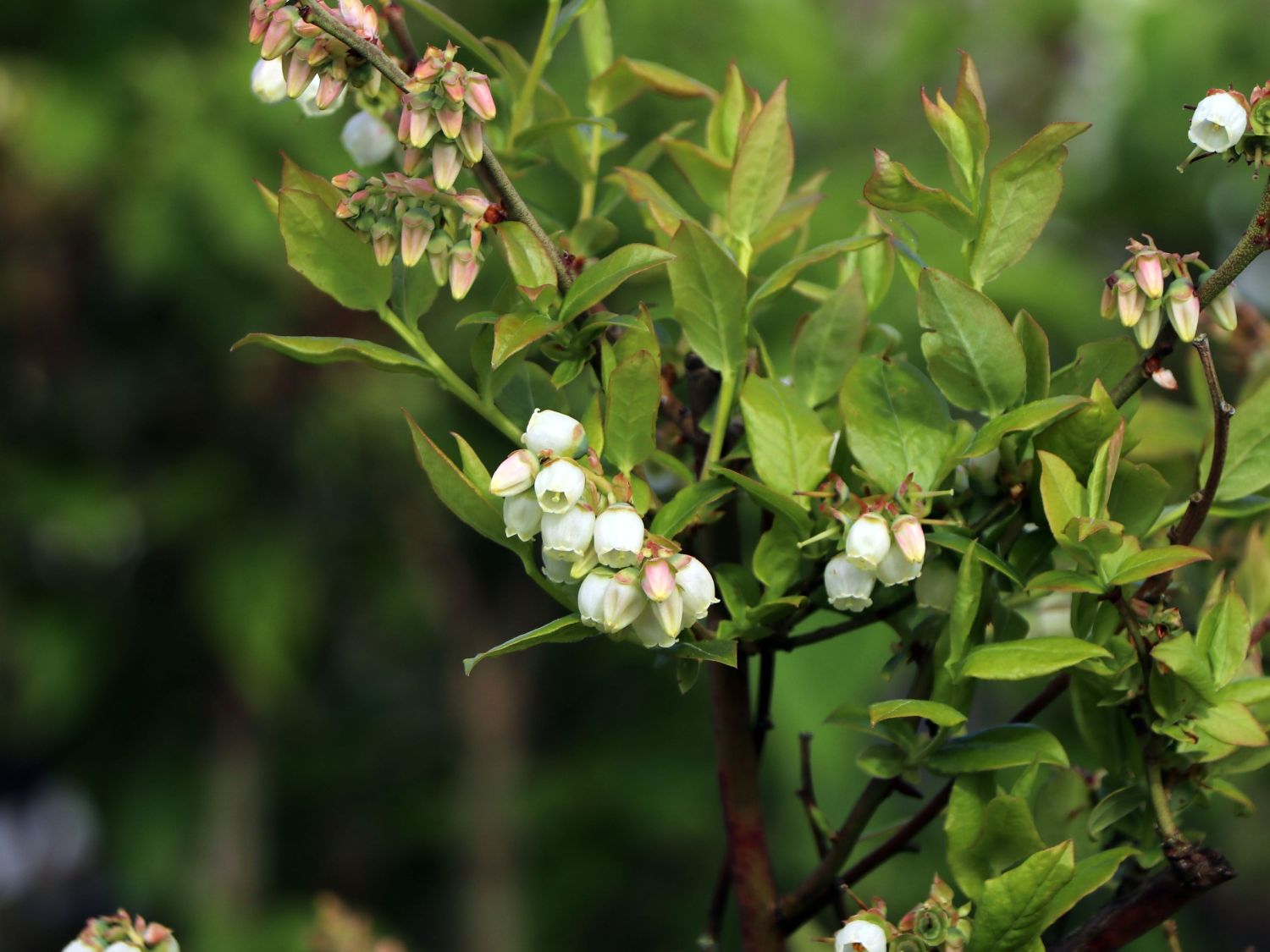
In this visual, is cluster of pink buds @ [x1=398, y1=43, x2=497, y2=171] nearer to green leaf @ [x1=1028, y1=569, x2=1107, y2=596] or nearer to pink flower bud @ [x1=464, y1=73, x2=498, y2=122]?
pink flower bud @ [x1=464, y1=73, x2=498, y2=122]

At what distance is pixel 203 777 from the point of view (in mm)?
2523

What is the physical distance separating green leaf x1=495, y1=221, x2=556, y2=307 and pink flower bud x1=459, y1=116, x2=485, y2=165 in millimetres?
21

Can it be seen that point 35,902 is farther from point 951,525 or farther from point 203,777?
point 951,525

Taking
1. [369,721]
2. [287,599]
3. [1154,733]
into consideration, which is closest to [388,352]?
[1154,733]

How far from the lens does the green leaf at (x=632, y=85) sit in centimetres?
49

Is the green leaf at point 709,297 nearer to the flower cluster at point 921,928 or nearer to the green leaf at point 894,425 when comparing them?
the green leaf at point 894,425

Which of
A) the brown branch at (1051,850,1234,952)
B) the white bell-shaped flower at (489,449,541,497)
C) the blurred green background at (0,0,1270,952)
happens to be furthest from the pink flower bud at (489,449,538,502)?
the blurred green background at (0,0,1270,952)

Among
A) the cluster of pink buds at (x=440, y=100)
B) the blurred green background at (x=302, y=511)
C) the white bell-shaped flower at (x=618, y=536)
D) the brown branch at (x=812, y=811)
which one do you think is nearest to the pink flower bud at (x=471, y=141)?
the cluster of pink buds at (x=440, y=100)

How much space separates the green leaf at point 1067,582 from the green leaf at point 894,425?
0.14ft

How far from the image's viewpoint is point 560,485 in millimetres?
349

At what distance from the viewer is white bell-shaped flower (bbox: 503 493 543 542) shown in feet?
1.18

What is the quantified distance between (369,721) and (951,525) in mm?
3024

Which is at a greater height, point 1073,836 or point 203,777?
point 1073,836

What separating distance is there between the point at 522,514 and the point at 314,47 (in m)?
0.14
